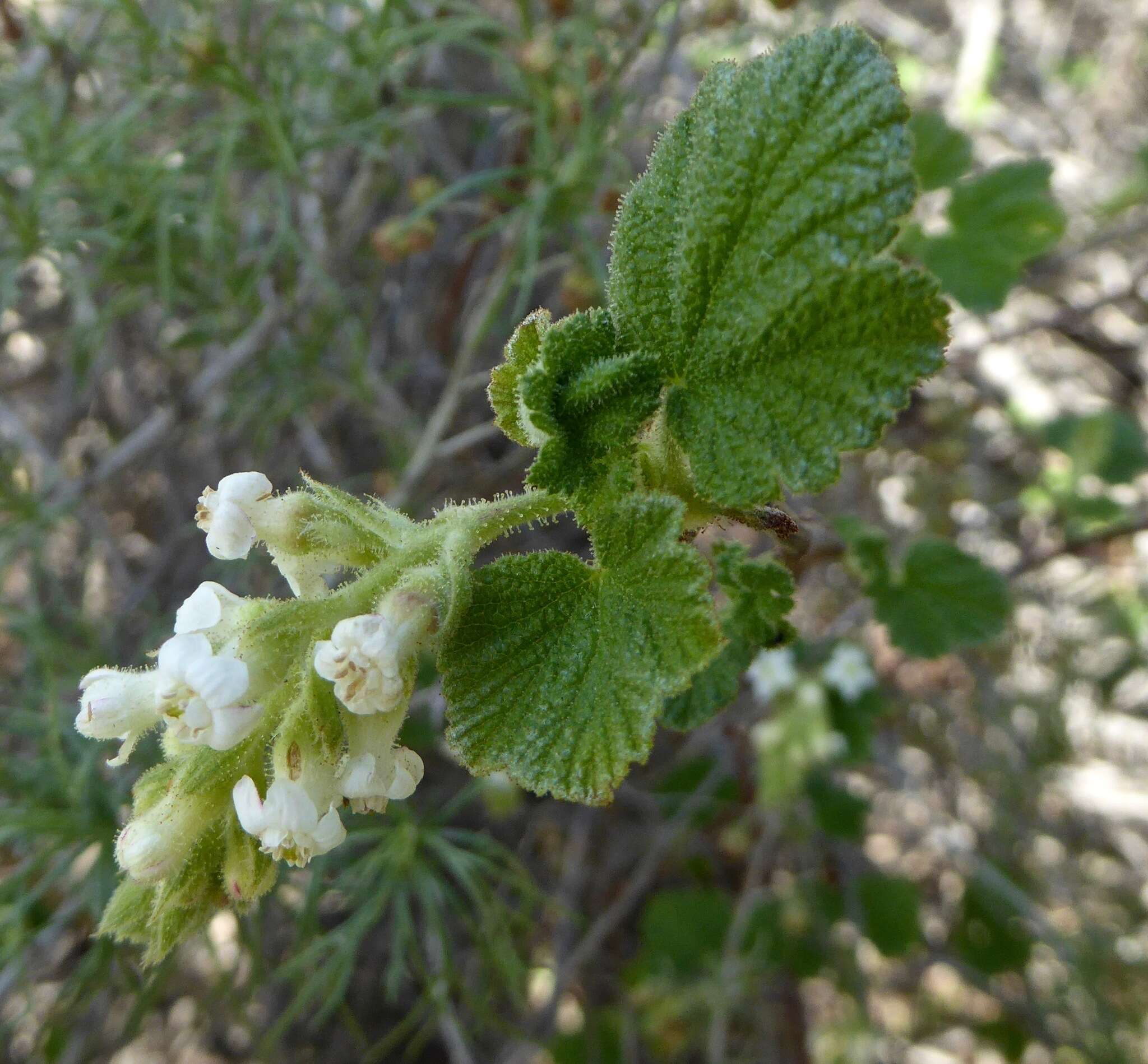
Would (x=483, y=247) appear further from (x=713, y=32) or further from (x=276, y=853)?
(x=276, y=853)

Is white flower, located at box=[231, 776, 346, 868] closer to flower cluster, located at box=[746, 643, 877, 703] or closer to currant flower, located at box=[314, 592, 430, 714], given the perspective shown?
currant flower, located at box=[314, 592, 430, 714]

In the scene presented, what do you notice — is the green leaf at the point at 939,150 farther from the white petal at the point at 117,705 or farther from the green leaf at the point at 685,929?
the green leaf at the point at 685,929

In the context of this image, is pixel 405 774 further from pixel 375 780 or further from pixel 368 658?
pixel 368 658

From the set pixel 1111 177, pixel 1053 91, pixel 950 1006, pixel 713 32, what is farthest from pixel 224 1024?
pixel 1053 91

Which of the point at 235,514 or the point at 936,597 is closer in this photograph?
the point at 235,514

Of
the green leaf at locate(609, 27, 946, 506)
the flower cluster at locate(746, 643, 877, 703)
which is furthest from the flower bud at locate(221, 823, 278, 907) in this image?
the flower cluster at locate(746, 643, 877, 703)

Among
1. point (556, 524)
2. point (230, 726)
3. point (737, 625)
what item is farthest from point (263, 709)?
point (556, 524)

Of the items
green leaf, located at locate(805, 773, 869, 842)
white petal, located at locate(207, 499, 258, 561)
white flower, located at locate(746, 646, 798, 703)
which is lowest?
green leaf, located at locate(805, 773, 869, 842)
